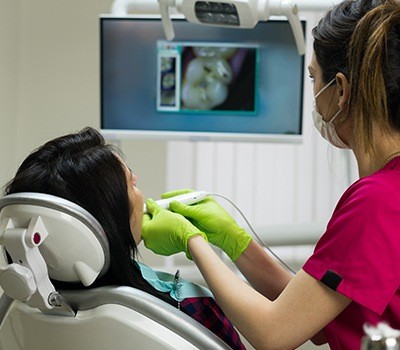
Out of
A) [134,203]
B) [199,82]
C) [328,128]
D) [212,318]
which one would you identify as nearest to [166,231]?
[134,203]

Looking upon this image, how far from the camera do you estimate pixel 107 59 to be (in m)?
2.68

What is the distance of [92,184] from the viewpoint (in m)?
1.45

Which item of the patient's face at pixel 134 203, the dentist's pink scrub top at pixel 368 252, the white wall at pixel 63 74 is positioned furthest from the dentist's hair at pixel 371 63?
the white wall at pixel 63 74

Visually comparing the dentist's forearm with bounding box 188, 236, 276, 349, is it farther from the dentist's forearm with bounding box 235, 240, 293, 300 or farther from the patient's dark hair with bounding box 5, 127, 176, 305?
the dentist's forearm with bounding box 235, 240, 293, 300

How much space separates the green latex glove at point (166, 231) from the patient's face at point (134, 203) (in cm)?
5

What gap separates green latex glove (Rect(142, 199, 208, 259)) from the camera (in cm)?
161

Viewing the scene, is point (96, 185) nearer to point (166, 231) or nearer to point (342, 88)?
point (166, 231)

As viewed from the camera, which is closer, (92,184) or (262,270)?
(92,184)

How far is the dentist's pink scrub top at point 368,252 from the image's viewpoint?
1.32 metres

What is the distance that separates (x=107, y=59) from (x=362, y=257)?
159 centimetres

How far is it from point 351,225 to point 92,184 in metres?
0.48

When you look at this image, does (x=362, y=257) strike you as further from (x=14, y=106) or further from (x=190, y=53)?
(x=14, y=106)

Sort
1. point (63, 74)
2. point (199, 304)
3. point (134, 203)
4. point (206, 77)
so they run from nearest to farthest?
1. point (134, 203)
2. point (199, 304)
3. point (206, 77)
4. point (63, 74)

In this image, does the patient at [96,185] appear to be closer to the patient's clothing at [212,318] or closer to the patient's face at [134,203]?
the patient's face at [134,203]
